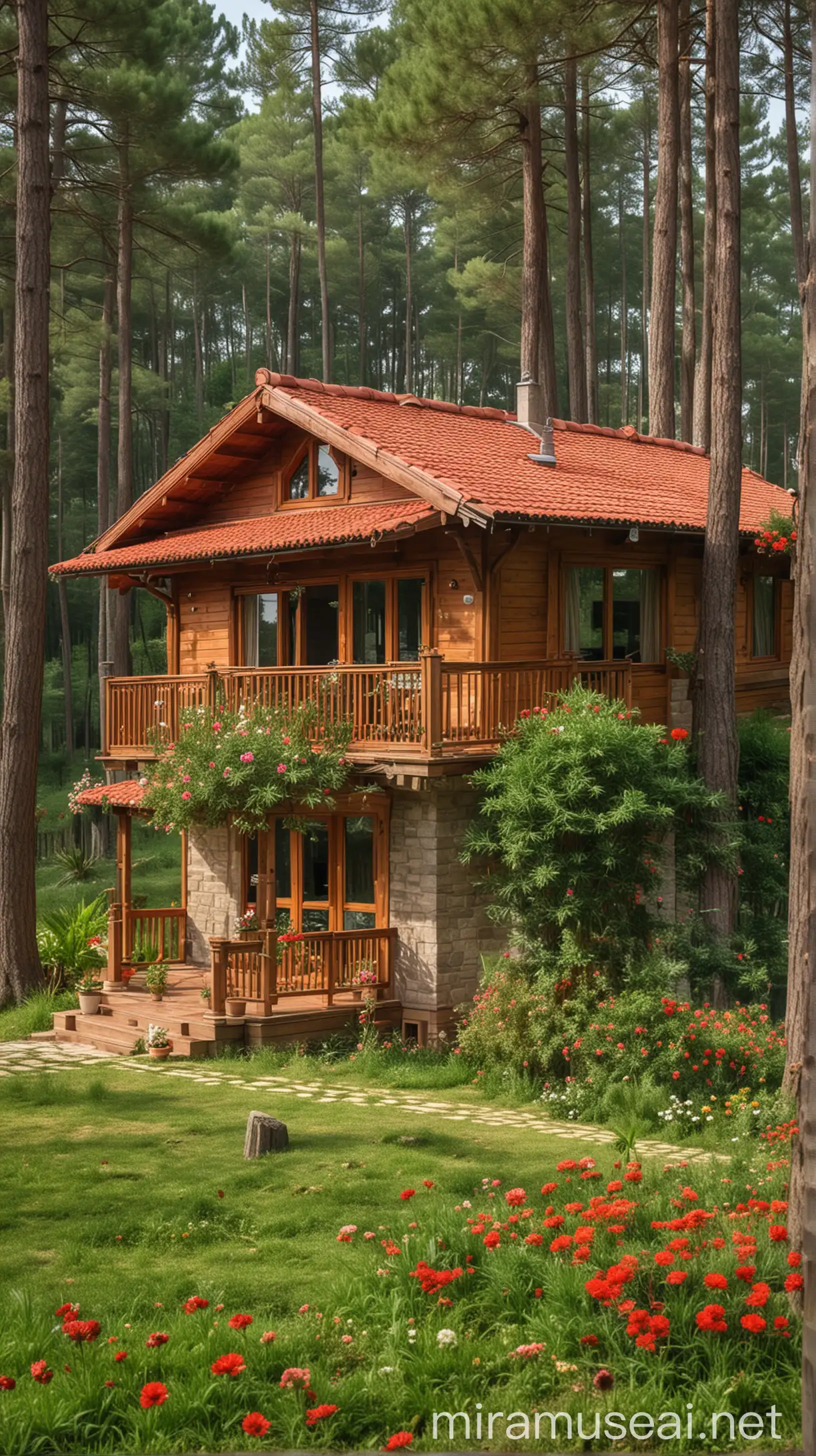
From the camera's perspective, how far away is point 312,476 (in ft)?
65.7

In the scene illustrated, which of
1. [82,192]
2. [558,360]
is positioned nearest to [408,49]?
[82,192]

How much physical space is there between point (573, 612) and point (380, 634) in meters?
2.46

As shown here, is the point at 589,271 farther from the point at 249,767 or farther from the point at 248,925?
the point at 248,925

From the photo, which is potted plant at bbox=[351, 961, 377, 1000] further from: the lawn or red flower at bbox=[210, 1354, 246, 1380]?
red flower at bbox=[210, 1354, 246, 1380]

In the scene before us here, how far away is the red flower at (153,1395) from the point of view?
5.61 metres

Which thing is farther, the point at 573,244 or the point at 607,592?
the point at 573,244

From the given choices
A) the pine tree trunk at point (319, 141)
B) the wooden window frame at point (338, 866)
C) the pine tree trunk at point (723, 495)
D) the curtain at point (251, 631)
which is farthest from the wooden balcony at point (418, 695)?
the pine tree trunk at point (319, 141)

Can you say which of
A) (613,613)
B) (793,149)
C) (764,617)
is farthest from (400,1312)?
(793,149)

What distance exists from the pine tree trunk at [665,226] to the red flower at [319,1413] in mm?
22513

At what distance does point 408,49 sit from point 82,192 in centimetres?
834

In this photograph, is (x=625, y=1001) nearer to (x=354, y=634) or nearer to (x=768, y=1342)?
(x=354, y=634)

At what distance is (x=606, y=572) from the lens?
756 inches

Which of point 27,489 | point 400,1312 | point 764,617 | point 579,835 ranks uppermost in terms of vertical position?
point 27,489

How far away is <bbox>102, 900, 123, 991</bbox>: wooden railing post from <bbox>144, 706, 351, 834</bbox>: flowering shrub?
6.40ft
